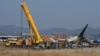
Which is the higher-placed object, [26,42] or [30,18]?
[30,18]

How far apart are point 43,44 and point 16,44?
5671 mm

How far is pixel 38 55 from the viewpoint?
106 feet

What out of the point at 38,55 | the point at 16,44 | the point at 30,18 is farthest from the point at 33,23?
the point at 38,55

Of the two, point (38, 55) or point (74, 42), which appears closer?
point (38, 55)

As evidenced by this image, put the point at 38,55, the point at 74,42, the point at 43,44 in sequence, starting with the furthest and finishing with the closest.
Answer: the point at 74,42 < the point at 43,44 < the point at 38,55

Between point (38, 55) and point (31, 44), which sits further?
point (31, 44)

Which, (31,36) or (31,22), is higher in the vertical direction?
(31,22)

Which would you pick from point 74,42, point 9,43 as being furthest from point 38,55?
point 74,42

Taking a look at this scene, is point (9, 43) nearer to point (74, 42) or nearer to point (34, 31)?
point (34, 31)

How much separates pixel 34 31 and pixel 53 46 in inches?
181

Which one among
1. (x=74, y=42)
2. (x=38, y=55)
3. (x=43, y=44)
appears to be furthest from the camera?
(x=74, y=42)

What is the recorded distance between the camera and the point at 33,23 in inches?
2514

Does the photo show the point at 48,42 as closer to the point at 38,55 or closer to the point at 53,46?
the point at 53,46

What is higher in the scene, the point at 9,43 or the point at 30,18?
the point at 30,18
